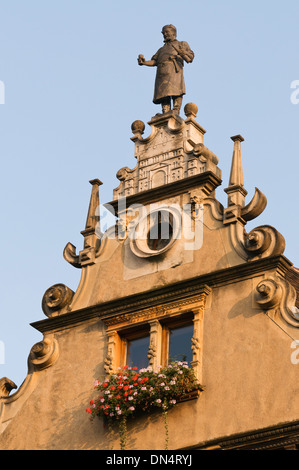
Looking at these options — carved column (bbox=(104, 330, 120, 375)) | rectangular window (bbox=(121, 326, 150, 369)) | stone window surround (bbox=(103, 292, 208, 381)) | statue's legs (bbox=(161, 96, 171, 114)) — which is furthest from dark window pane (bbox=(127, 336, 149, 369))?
statue's legs (bbox=(161, 96, 171, 114))

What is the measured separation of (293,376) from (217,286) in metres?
2.25

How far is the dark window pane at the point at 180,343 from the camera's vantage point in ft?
73.8

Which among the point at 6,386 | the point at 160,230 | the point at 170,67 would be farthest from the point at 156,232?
the point at 6,386

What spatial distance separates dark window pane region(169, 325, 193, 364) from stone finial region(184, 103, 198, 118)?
4.11 meters

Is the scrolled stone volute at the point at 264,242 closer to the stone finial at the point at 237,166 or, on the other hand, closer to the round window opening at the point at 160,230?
the stone finial at the point at 237,166

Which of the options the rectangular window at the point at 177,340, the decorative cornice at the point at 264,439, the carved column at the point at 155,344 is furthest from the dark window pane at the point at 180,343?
the decorative cornice at the point at 264,439

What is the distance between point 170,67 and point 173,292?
16.6 feet

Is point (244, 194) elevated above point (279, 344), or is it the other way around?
point (244, 194)

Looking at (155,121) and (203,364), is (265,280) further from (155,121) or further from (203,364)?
(155,121)

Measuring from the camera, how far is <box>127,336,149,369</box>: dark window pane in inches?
904

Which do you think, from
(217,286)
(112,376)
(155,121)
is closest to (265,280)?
(217,286)

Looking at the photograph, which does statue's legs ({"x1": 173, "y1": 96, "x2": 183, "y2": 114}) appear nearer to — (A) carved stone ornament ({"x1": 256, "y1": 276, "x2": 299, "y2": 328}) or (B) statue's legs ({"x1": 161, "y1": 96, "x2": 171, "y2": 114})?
(B) statue's legs ({"x1": 161, "y1": 96, "x2": 171, "y2": 114})

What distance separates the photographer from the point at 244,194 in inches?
922
